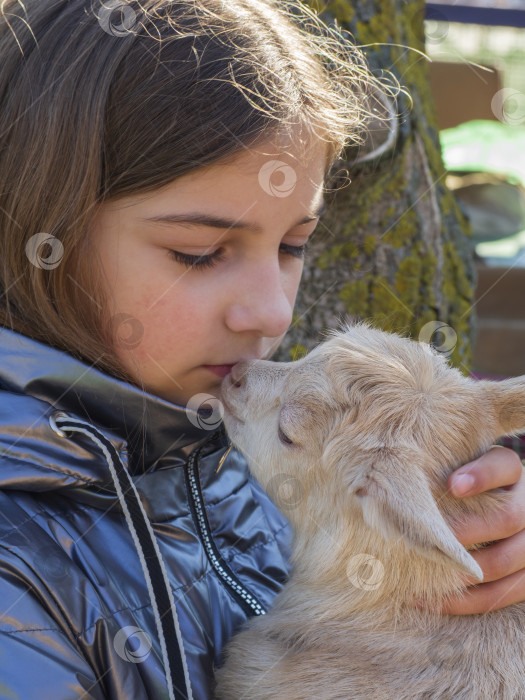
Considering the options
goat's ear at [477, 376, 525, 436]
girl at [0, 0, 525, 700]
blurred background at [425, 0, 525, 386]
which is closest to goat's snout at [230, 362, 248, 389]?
girl at [0, 0, 525, 700]

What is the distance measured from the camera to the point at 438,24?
7582 millimetres

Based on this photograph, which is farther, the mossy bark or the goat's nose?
the mossy bark

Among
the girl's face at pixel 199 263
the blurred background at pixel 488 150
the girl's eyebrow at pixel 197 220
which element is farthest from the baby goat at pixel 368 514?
the blurred background at pixel 488 150

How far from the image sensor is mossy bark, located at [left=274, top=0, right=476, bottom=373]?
299 centimetres

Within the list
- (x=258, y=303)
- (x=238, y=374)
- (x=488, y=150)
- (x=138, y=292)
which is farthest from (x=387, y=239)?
(x=488, y=150)

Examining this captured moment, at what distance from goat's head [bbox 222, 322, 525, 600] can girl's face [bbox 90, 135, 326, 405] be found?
0.22 m

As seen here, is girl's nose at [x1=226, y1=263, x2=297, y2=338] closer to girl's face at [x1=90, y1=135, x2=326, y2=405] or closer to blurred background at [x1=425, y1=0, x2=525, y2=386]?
girl's face at [x1=90, y1=135, x2=326, y2=405]

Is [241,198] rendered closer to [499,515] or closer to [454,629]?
[499,515]

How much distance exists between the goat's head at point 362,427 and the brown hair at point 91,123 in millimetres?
520

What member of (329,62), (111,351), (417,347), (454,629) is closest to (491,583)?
(454,629)

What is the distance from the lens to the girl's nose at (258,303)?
1.97 m

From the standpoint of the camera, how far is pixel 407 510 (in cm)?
168

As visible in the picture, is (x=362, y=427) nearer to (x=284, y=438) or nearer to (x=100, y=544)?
(x=284, y=438)

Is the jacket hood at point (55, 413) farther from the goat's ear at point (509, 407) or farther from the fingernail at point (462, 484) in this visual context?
the goat's ear at point (509, 407)
